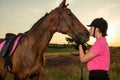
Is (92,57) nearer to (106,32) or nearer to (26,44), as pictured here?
(106,32)

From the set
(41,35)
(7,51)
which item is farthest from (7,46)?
(41,35)

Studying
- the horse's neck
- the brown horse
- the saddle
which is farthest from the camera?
the saddle

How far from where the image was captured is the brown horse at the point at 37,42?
7707 millimetres

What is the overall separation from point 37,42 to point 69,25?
1.02 meters

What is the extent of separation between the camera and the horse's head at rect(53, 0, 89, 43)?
738 centimetres

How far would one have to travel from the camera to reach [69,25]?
7.56m

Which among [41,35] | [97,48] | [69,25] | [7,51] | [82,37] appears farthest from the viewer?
[7,51]

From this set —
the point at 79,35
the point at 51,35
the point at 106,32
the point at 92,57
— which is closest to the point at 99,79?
the point at 92,57

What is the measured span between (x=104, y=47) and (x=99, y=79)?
22.7 inches

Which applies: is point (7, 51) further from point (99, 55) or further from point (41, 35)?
point (99, 55)

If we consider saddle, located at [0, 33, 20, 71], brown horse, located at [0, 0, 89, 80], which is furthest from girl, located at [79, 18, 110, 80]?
saddle, located at [0, 33, 20, 71]

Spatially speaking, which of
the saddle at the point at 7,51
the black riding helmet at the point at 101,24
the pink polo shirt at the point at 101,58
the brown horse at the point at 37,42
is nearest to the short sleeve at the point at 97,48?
the pink polo shirt at the point at 101,58

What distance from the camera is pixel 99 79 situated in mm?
5277

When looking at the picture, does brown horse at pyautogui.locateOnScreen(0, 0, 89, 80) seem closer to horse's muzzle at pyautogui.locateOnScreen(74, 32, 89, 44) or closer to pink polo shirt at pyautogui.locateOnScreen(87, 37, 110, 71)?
horse's muzzle at pyautogui.locateOnScreen(74, 32, 89, 44)
